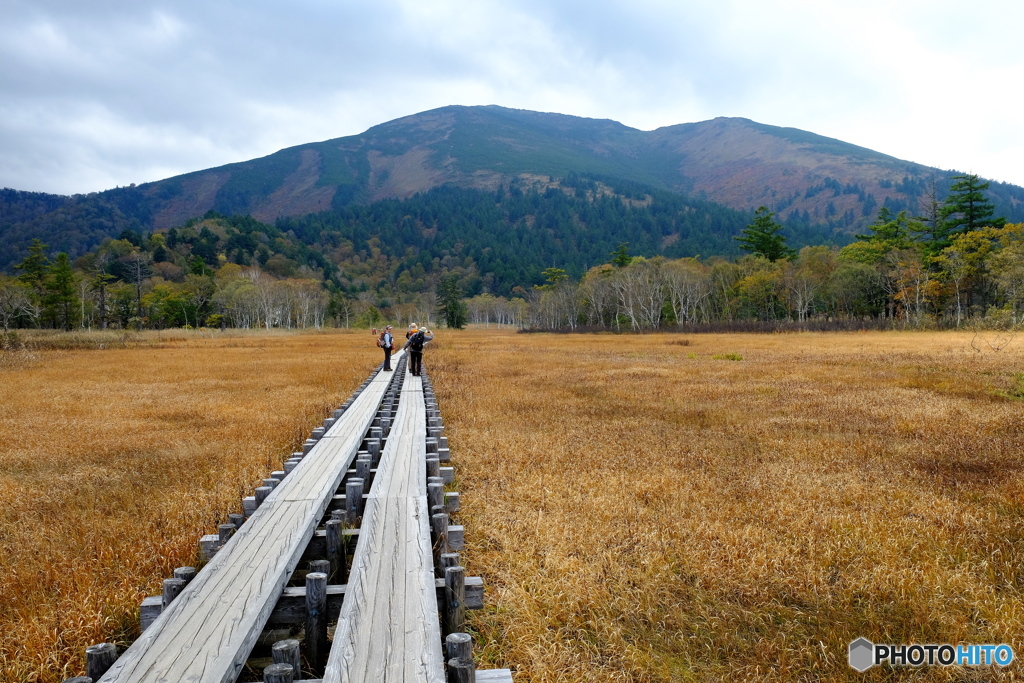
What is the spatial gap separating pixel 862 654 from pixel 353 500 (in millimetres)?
4268

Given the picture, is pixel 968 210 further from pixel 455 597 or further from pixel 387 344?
pixel 455 597

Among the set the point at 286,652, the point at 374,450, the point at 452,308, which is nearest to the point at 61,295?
the point at 452,308

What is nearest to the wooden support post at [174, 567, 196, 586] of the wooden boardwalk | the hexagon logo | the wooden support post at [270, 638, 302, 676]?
the wooden boardwalk

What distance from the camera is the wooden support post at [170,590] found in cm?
337

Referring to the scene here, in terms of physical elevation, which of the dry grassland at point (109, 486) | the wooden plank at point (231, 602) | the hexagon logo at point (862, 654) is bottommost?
the hexagon logo at point (862, 654)

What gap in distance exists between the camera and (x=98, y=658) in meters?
2.70

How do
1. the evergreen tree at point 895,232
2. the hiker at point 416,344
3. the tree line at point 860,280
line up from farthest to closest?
the evergreen tree at point 895,232 → the tree line at point 860,280 → the hiker at point 416,344

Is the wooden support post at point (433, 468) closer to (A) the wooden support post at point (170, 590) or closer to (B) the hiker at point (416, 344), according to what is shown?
(A) the wooden support post at point (170, 590)

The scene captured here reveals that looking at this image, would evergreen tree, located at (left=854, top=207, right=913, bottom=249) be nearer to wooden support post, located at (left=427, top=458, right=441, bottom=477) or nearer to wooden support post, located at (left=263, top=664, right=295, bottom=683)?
wooden support post, located at (left=427, top=458, right=441, bottom=477)

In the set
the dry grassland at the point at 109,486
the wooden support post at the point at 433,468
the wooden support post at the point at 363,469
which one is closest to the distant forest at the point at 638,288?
the wooden support post at the point at 433,468

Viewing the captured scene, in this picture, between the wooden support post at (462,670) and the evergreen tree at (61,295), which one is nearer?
the wooden support post at (462,670)

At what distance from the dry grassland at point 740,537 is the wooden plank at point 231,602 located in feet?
4.67

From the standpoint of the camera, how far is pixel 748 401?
41.6ft

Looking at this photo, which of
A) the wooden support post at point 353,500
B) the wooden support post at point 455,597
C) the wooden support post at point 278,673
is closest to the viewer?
the wooden support post at point 278,673
